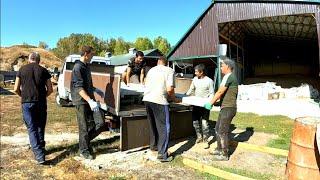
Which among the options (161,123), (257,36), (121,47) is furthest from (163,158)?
(121,47)

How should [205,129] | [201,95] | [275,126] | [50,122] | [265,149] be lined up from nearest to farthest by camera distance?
[265,149], [201,95], [205,129], [275,126], [50,122]

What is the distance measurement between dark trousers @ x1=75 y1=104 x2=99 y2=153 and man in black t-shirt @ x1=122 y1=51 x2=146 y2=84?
1.95 m

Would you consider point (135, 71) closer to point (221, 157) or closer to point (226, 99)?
point (226, 99)

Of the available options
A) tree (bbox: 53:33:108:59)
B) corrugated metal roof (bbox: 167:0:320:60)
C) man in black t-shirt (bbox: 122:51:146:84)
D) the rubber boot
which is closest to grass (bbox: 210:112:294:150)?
the rubber boot

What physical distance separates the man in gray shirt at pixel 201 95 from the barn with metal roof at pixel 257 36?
10399 mm

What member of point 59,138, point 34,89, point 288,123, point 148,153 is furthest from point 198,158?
point 288,123

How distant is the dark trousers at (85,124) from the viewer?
22.6 ft

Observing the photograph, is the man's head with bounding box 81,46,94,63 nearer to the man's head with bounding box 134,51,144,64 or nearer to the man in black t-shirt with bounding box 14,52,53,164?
the man in black t-shirt with bounding box 14,52,53,164

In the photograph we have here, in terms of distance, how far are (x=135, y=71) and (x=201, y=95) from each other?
191cm

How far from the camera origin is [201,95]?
25.6 ft

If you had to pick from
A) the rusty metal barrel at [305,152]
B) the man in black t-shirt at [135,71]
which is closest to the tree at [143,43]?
the man in black t-shirt at [135,71]

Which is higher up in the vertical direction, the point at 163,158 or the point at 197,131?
the point at 197,131

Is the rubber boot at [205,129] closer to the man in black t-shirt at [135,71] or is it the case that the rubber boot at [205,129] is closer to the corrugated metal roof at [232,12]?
the man in black t-shirt at [135,71]

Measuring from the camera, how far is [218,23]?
67.2 feet
